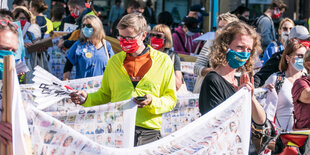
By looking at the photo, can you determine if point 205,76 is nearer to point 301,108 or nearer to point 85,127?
point 85,127

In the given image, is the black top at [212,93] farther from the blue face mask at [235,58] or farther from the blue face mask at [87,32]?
the blue face mask at [87,32]

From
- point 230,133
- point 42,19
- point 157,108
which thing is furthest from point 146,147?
point 42,19

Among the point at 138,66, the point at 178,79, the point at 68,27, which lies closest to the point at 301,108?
the point at 138,66

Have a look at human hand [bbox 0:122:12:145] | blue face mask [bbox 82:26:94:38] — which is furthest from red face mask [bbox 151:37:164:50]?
human hand [bbox 0:122:12:145]

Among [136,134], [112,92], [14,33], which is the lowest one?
[136,134]

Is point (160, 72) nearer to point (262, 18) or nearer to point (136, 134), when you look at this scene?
point (136, 134)

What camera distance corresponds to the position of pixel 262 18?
442 inches

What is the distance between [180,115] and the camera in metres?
6.08

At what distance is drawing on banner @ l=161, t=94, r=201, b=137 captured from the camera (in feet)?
19.8

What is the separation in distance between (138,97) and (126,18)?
784 mm

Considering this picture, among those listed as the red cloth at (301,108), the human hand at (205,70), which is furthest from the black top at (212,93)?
the human hand at (205,70)

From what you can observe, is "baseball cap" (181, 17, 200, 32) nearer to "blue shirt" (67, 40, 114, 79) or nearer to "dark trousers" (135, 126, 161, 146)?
"blue shirt" (67, 40, 114, 79)

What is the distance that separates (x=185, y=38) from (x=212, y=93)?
21.2 ft

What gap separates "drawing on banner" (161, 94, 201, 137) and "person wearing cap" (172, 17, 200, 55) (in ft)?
14.4
